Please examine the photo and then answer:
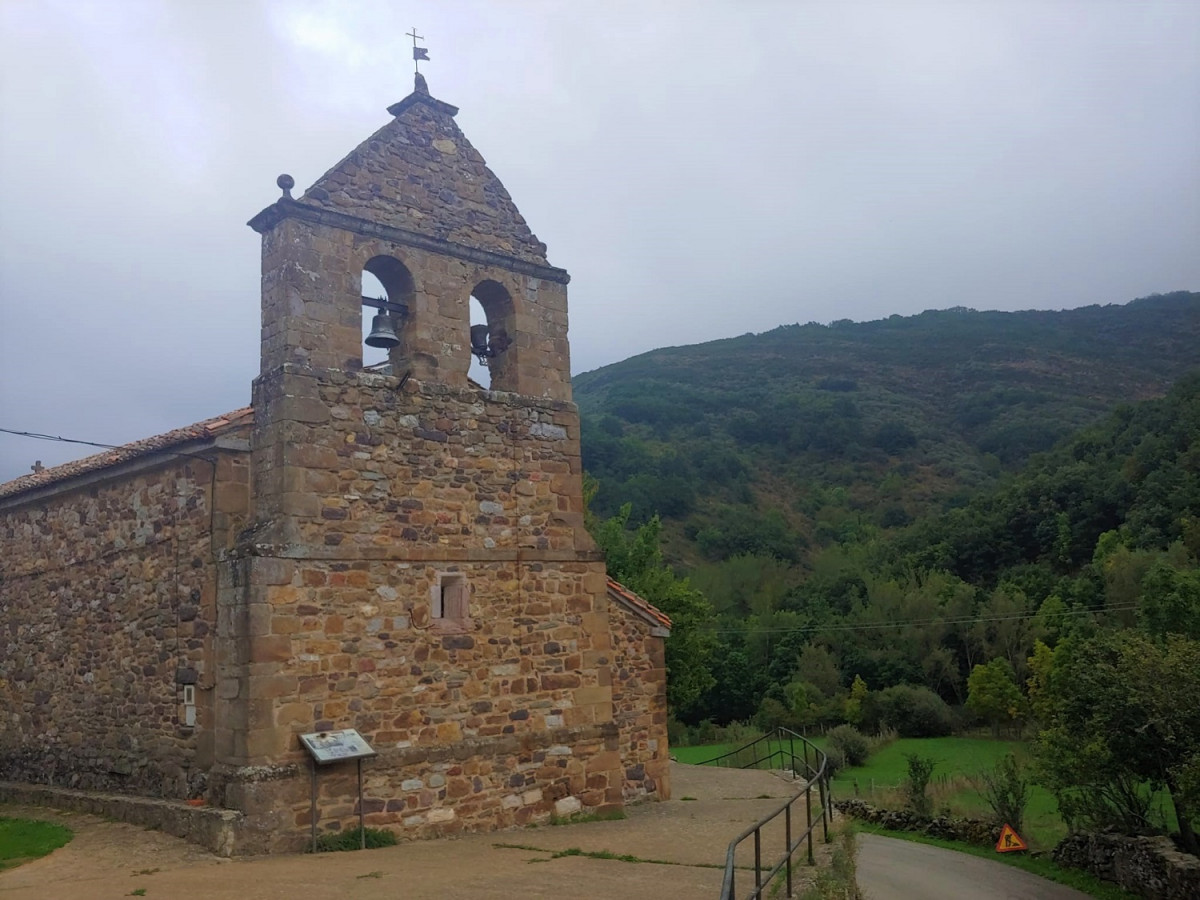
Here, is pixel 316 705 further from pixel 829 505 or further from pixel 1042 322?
pixel 1042 322

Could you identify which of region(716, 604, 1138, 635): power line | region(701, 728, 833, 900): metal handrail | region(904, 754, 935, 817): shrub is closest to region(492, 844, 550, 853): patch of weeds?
region(701, 728, 833, 900): metal handrail

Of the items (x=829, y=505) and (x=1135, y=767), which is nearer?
(x=1135, y=767)

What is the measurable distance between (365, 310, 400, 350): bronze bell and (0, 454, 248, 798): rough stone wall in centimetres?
199

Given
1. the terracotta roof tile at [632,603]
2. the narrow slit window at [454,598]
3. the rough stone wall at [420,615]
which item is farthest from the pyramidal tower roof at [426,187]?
the terracotta roof tile at [632,603]

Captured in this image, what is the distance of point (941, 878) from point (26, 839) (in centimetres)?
1287

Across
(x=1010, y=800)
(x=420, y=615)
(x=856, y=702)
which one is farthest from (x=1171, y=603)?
(x=420, y=615)

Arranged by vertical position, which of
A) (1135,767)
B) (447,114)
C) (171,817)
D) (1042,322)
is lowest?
(1135,767)

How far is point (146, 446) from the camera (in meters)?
10.9

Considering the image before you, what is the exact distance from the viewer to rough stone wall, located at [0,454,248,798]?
10.4m

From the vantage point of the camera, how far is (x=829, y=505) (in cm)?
6656

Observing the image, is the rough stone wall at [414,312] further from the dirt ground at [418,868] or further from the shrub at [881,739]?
the shrub at [881,739]

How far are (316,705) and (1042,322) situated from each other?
114 m

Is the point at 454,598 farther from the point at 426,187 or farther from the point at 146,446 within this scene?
the point at 426,187

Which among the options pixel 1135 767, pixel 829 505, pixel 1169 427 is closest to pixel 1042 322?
pixel 829 505
